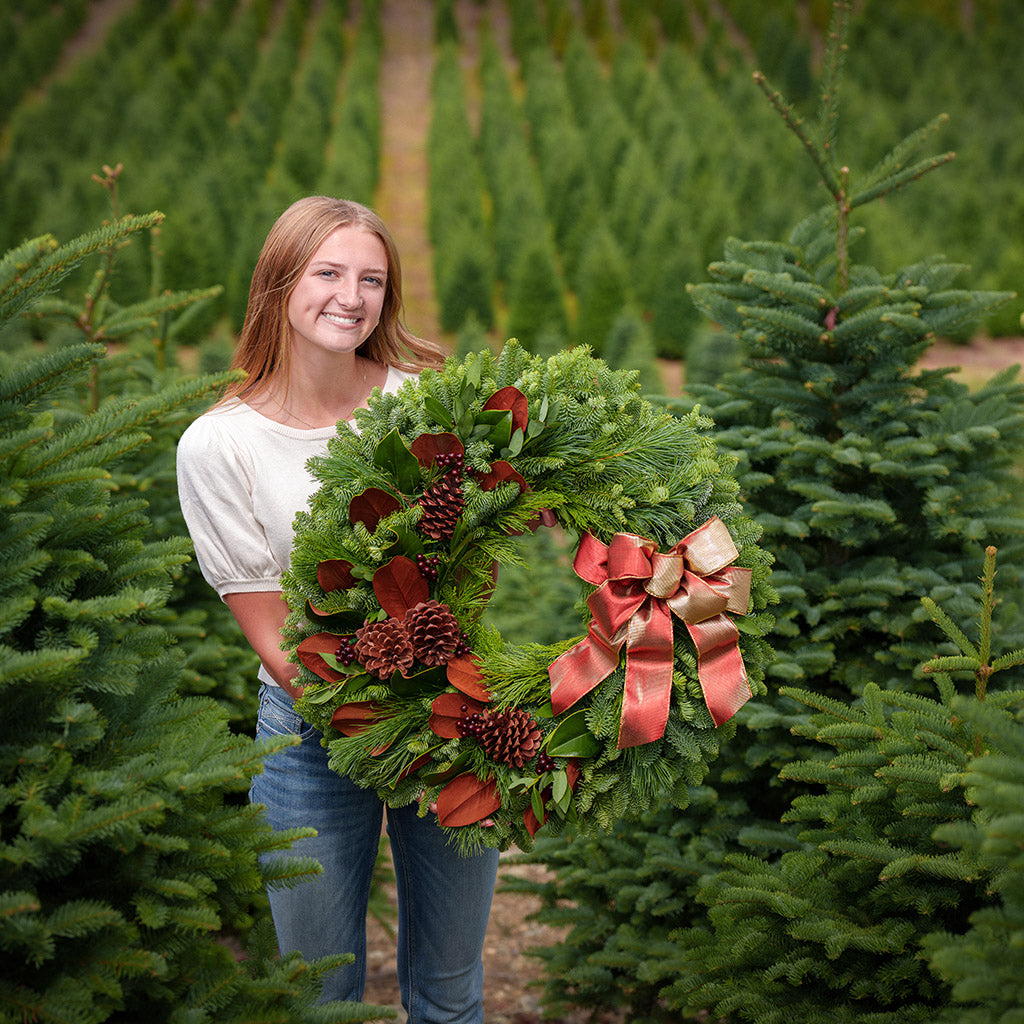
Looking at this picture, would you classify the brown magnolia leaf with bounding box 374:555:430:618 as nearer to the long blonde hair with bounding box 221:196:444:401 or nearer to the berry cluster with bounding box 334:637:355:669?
the berry cluster with bounding box 334:637:355:669

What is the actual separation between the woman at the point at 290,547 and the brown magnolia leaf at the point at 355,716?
0.16 meters

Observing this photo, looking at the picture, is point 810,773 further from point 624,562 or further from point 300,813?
point 300,813

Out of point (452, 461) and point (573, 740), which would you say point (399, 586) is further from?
point (573, 740)

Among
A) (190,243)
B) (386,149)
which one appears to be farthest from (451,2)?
(190,243)

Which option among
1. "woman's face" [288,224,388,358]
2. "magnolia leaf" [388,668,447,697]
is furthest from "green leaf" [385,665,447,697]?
"woman's face" [288,224,388,358]

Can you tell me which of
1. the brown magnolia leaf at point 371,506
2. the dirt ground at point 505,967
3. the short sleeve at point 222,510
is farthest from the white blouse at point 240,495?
the dirt ground at point 505,967

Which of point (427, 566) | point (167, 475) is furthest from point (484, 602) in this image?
point (167, 475)

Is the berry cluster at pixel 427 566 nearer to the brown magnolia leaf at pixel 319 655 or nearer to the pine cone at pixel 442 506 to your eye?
the pine cone at pixel 442 506

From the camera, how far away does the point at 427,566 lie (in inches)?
70.3

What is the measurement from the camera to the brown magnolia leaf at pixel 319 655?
1729mm

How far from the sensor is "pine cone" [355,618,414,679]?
170 cm

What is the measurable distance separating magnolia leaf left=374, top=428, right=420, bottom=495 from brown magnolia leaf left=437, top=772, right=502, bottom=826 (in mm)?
563

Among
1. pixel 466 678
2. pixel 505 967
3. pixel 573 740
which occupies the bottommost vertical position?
pixel 505 967

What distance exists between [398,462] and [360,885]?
94 cm
